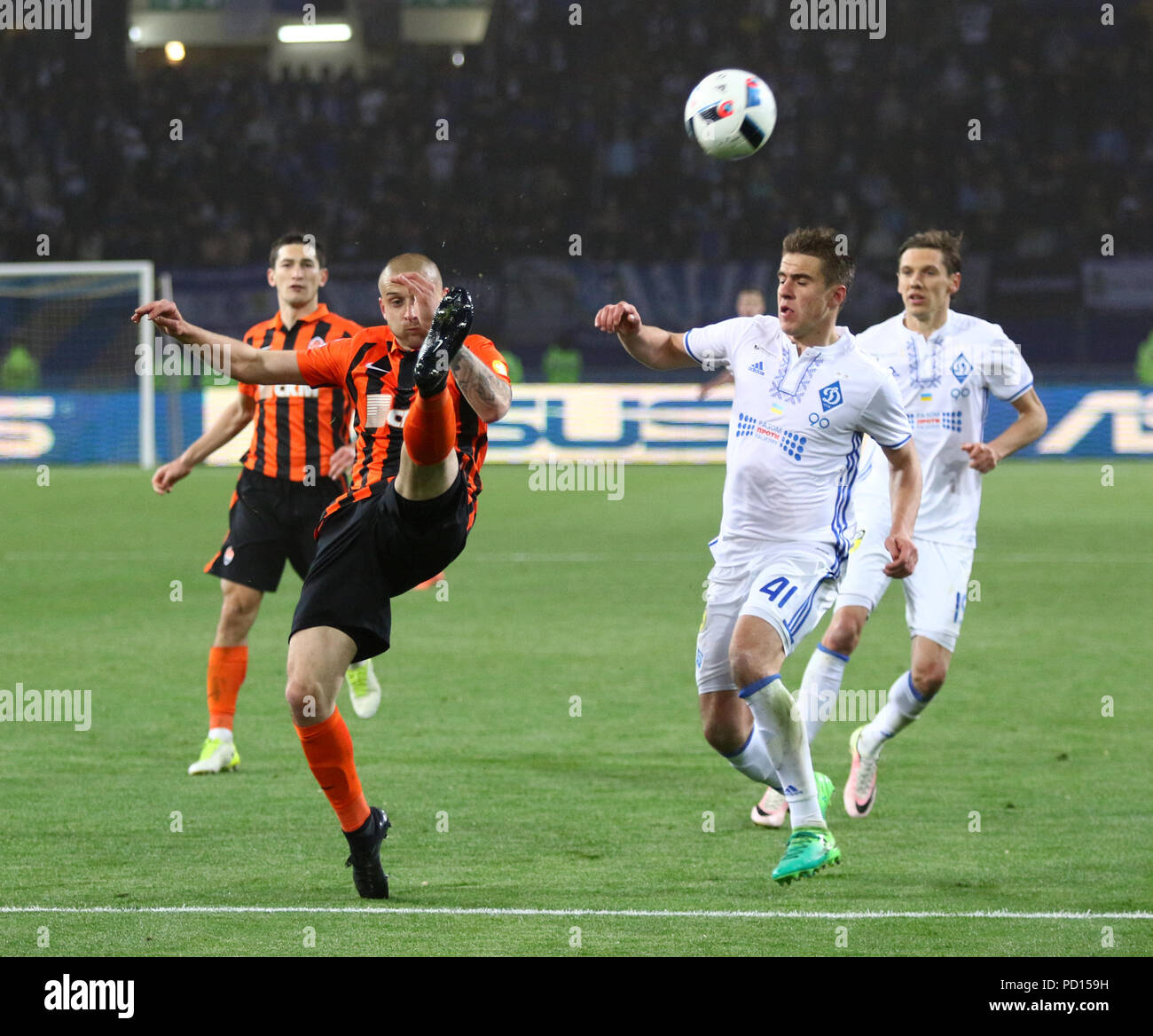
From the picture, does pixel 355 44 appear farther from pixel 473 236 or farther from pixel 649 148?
pixel 473 236

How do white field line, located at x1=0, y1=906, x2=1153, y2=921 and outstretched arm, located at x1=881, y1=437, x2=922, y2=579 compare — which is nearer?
white field line, located at x1=0, y1=906, x2=1153, y2=921

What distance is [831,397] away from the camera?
18.4 ft

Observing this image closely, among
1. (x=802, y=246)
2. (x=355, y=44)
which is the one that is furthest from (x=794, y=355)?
(x=355, y=44)

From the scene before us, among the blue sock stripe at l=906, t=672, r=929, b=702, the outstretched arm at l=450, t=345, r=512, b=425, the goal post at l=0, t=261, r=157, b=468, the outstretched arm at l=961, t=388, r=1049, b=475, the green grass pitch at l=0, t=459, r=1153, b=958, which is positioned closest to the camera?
the green grass pitch at l=0, t=459, r=1153, b=958

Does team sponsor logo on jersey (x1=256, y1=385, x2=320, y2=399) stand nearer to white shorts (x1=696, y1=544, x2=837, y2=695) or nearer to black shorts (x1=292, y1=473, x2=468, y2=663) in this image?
black shorts (x1=292, y1=473, x2=468, y2=663)

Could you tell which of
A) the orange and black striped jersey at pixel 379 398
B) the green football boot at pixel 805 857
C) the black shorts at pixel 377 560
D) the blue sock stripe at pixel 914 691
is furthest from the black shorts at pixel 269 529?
the green football boot at pixel 805 857

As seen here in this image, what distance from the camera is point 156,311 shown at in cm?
509

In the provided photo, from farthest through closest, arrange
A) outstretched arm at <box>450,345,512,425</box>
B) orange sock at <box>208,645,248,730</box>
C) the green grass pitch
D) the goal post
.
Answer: the goal post < orange sock at <box>208,645,248,730</box> < outstretched arm at <box>450,345,512,425</box> < the green grass pitch

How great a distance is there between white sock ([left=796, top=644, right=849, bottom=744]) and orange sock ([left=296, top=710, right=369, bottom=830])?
2.07m

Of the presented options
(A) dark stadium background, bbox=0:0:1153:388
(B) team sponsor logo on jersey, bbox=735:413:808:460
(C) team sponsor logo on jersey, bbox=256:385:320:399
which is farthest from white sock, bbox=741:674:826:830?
(A) dark stadium background, bbox=0:0:1153:388

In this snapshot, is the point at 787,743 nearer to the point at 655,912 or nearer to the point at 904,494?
the point at 655,912

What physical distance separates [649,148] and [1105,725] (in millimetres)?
23483

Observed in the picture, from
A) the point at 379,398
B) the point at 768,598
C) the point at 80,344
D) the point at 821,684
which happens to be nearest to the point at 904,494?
the point at 768,598

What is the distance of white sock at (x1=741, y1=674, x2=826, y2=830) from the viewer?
17.7 feet
